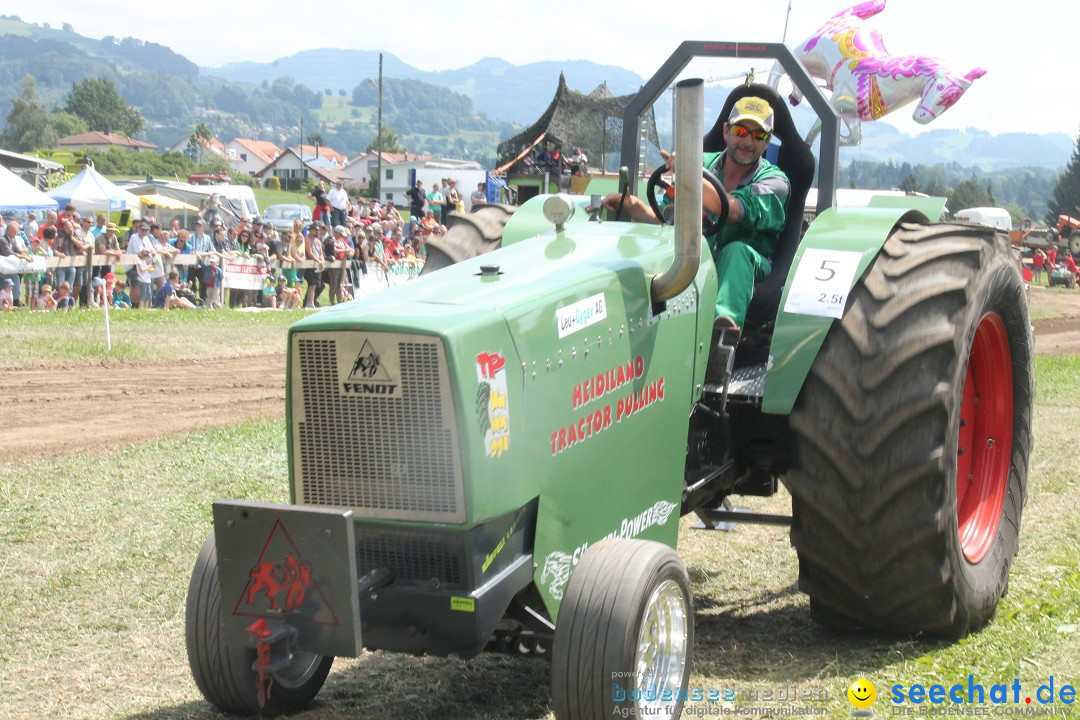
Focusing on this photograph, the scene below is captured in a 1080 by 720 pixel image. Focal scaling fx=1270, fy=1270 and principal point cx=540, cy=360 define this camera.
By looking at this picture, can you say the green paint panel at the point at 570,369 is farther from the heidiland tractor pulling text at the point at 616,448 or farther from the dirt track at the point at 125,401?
Answer: the dirt track at the point at 125,401

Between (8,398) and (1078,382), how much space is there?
10615mm

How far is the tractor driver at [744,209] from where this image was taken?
5.11m

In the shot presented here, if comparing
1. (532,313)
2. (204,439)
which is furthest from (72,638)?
(204,439)

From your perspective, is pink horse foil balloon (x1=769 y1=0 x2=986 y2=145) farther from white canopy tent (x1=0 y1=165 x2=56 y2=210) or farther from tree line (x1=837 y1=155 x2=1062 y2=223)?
white canopy tent (x1=0 y1=165 x2=56 y2=210)

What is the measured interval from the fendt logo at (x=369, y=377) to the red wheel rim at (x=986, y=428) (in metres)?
3.19

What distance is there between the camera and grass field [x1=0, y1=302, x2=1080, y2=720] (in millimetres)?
4453

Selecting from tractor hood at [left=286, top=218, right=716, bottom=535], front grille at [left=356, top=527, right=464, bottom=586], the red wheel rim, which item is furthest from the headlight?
the red wheel rim

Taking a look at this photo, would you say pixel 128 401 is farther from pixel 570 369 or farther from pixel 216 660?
pixel 570 369

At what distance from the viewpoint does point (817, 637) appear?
5.25m

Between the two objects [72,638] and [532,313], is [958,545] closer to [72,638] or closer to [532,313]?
[532,313]

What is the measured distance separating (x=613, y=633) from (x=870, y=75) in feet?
39.0

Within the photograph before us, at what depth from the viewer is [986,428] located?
5887 mm

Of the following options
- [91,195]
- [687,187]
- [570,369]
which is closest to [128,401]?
[570,369]

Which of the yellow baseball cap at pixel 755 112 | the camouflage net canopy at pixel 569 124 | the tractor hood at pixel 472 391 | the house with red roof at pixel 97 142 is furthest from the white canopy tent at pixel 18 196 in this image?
the house with red roof at pixel 97 142
